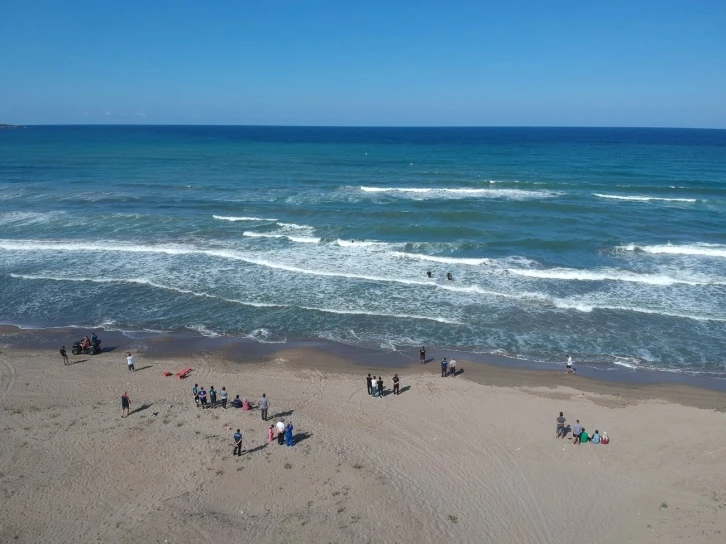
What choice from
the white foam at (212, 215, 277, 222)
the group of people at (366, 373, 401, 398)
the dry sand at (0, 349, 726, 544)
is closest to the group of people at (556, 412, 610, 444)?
the dry sand at (0, 349, 726, 544)

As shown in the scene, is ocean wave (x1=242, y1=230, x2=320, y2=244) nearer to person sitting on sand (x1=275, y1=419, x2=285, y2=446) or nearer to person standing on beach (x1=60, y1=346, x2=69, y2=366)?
person standing on beach (x1=60, y1=346, x2=69, y2=366)

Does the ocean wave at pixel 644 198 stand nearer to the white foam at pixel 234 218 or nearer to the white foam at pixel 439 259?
the white foam at pixel 439 259

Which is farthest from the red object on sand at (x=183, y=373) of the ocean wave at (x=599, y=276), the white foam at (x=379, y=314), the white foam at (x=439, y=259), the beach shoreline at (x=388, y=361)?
the ocean wave at (x=599, y=276)

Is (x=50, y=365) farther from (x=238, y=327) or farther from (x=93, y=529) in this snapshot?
(x=93, y=529)

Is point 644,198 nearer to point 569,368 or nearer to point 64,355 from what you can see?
point 569,368

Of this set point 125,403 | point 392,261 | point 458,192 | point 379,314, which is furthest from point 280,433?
point 458,192
